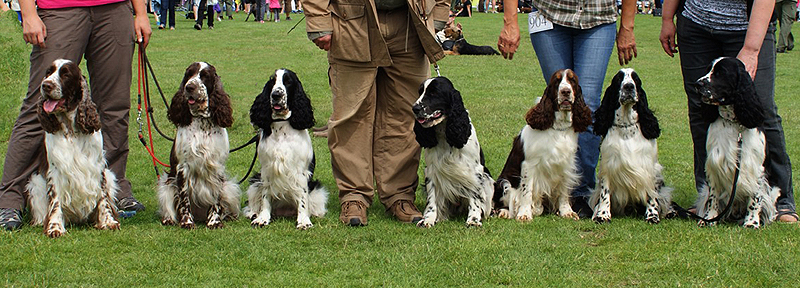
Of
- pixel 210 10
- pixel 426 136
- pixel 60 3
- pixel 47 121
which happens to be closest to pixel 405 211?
pixel 426 136

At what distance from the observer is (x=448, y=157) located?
5969mm

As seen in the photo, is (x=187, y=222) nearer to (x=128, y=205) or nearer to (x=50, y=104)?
(x=128, y=205)

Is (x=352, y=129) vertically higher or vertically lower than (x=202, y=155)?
higher

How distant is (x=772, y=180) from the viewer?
5.89m

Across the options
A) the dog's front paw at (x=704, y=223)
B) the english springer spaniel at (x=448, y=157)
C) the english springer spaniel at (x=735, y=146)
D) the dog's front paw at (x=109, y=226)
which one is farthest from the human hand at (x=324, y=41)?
the dog's front paw at (x=704, y=223)

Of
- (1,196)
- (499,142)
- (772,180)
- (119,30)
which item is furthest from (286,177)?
(499,142)

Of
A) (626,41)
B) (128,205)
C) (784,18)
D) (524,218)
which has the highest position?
(784,18)

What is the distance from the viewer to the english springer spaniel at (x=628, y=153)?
5766mm

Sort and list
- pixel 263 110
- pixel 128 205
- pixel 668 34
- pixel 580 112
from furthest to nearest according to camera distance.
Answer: pixel 128 205 → pixel 668 34 → pixel 580 112 → pixel 263 110

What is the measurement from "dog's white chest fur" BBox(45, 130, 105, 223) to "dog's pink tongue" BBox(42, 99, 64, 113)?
0.21m

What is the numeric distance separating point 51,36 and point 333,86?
2003 mm

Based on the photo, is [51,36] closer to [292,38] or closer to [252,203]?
[252,203]

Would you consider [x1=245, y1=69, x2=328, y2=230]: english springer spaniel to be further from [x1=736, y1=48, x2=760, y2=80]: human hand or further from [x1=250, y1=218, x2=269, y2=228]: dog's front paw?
[x1=736, y1=48, x2=760, y2=80]: human hand

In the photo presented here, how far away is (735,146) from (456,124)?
1893 mm
